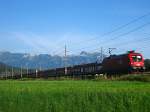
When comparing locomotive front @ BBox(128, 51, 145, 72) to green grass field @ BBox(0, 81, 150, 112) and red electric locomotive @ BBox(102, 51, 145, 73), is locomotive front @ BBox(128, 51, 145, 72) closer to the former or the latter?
red electric locomotive @ BBox(102, 51, 145, 73)

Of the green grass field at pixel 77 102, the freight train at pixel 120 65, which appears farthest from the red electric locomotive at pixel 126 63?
the green grass field at pixel 77 102

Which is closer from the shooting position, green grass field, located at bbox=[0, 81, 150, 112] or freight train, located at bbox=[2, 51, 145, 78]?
green grass field, located at bbox=[0, 81, 150, 112]

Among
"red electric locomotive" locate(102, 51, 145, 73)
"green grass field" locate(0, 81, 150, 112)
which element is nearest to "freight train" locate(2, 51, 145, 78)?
"red electric locomotive" locate(102, 51, 145, 73)

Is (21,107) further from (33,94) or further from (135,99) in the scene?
(135,99)

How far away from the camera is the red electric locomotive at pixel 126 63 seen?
60062mm

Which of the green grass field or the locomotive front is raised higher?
the locomotive front

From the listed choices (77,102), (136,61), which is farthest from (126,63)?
(77,102)

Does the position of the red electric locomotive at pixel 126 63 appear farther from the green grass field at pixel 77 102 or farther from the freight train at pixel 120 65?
the green grass field at pixel 77 102

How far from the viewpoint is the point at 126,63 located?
Result: 2376 inches

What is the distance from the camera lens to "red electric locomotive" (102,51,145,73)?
60062 millimetres

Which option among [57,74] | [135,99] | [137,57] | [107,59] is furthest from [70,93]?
[57,74]

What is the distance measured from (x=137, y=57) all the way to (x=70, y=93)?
43.0m

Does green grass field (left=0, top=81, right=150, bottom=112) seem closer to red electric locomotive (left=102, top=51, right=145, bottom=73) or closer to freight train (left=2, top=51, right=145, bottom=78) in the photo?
freight train (left=2, top=51, right=145, bottom=78)

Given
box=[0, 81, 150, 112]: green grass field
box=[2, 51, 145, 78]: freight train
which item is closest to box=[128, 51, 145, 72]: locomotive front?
box=[2, 51, 145, 78]: freight train
